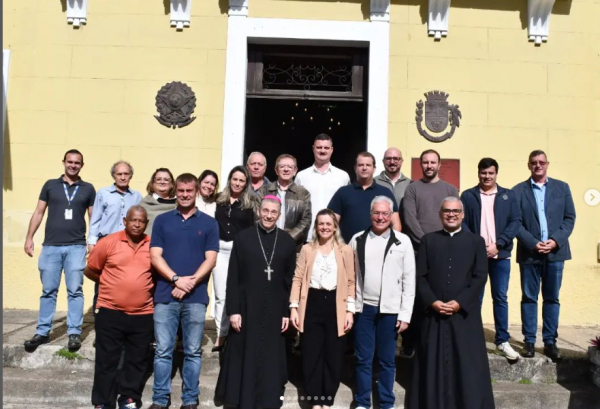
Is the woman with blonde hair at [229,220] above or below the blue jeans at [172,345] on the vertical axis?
above

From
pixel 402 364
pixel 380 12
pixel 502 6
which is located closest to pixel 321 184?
pixel 402 364

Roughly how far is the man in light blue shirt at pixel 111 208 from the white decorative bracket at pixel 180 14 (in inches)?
101

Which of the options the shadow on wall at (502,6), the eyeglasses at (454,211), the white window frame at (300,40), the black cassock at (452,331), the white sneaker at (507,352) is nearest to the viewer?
the black cassock at (452,331)

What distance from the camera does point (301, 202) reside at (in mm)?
5371

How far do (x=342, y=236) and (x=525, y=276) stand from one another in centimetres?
171

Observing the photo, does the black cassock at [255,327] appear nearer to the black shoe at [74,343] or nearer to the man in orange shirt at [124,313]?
the man in orange shirt at [124,313]

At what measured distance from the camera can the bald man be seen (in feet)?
18.3

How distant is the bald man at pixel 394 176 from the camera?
A: 220 inches

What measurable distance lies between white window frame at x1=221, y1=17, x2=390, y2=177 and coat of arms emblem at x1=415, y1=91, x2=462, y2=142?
0.43 m

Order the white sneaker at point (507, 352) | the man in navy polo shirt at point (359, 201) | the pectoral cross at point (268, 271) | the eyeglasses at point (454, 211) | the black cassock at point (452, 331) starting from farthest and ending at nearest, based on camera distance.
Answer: the white sneaker at point (507, 352) < the man in navy polo shirt at point (359, 201) < the pectoral cross at point (268, 271) < the eyeglasses at point (454, 211) < the black cassock at point (452, 331)

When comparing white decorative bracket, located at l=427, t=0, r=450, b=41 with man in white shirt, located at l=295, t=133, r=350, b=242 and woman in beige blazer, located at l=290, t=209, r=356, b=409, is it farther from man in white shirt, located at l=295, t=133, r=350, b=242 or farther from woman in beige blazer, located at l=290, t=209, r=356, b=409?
woman in beige blazer, located at l=290, t=209, r=356, b=409

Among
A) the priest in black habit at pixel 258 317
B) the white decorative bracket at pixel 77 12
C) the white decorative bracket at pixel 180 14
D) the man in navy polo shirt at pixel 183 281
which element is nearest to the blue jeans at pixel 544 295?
the priest in black habit at pixel 258 317

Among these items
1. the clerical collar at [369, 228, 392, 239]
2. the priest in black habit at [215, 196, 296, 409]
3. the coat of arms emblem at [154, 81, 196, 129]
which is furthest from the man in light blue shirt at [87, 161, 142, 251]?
the clerical collar at [369, 228, 392, 239]

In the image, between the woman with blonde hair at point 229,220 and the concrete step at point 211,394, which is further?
the woman with blonde hair at point 229,220
